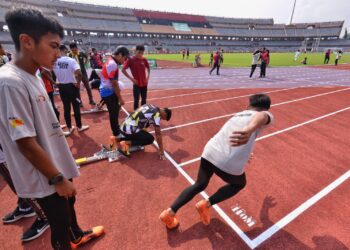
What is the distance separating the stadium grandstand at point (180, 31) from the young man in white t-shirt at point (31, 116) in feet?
203

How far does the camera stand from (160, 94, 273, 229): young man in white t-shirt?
84.7 inches

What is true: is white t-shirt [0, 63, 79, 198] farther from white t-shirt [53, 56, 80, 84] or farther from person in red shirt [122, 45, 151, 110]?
person in red shirt [122, 45, 151, 110]

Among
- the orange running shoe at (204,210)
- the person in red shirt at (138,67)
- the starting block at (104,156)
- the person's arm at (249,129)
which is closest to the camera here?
the person's arm at (249,129)

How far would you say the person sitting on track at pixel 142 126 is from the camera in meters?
4.27

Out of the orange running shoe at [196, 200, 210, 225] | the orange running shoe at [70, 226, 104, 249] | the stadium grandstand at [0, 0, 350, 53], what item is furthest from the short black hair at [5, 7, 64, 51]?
the stadium grandstand at [0, 0, 350, 53]

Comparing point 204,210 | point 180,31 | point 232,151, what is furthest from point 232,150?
point 180,31

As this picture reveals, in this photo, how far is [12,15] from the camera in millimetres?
1371

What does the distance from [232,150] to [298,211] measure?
1823mm

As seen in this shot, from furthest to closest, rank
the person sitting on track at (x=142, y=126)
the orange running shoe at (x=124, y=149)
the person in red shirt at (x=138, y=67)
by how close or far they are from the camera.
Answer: the person in red shirt at (x=138, y=67)
the orange running shoe at (x=124, y=149)
the person sitting on track at (x=142, y=126)

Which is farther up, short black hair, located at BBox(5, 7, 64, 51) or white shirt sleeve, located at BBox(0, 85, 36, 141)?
short black hair, located at BBox(5, 7, 64, 51)

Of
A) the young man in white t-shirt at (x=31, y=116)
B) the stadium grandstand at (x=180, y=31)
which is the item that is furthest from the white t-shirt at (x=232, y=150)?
the stadium grandstand at (x=180, y=31)

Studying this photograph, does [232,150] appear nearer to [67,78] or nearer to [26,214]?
[26,214]

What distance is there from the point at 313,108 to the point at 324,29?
318 feet

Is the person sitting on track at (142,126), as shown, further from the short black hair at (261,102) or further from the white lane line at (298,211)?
the white lane line at (298,211)
